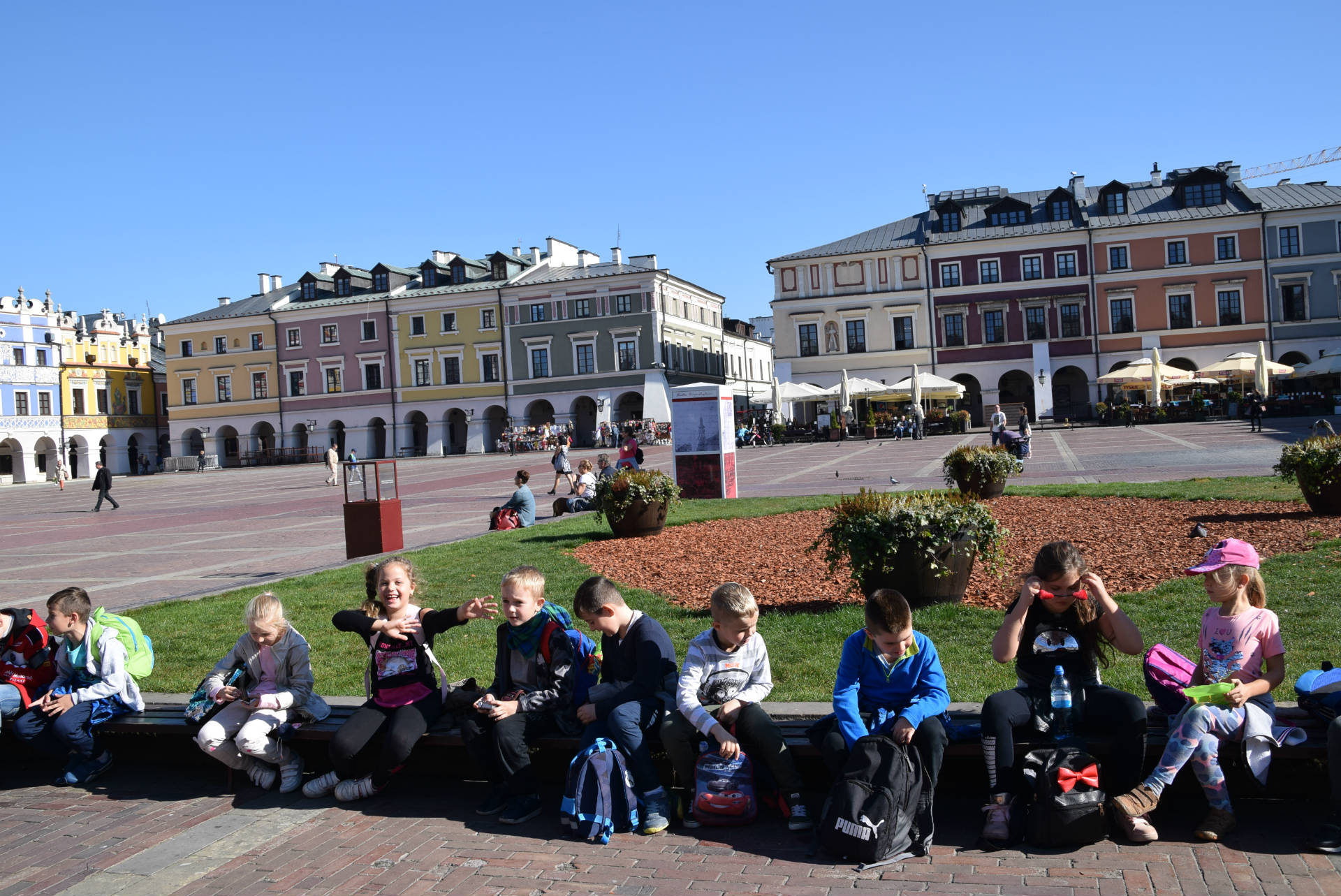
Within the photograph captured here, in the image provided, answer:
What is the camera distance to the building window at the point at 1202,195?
52406 millimetres

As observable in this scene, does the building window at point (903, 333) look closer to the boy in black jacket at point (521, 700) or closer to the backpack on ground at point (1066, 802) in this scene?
the boy in black jacket at point (521, 700)

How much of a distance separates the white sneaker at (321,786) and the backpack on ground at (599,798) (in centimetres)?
133

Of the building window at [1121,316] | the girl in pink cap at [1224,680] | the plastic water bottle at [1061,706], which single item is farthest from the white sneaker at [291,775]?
the building window at [1121,316]

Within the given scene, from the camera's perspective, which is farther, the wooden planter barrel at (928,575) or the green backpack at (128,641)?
the wooden planter barrel at (928,575)

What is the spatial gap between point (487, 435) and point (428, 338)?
7.29 m

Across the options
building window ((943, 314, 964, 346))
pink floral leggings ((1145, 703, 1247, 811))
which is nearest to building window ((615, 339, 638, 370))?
building window ((943, 314, 964, 346))

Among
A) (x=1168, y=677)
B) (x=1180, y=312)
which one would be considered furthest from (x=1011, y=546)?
(x=1180, y=312)

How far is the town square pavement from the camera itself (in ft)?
45.5

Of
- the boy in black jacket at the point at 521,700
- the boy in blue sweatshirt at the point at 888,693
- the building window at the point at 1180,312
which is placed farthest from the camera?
the building window at the point at 1180,312

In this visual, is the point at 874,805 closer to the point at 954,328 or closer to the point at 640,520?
the point at 640,520

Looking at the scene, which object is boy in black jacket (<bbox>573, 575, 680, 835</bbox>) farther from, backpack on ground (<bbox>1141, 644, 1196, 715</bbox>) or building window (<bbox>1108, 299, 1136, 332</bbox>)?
building window (<bbox>1108, 299, 1136, 332</bbox>)

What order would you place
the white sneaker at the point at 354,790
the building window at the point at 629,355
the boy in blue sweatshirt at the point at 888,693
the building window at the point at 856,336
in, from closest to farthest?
the boy in blue sweatshirt at the point at 888,693
the white sneaker at the point at 354,790
the building window at the point at 856,336
the building window at the point at 629,355

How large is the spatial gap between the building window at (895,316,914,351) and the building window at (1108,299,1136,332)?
9781 mm

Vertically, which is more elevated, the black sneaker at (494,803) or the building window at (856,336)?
Answer: the building window at (856,336)
